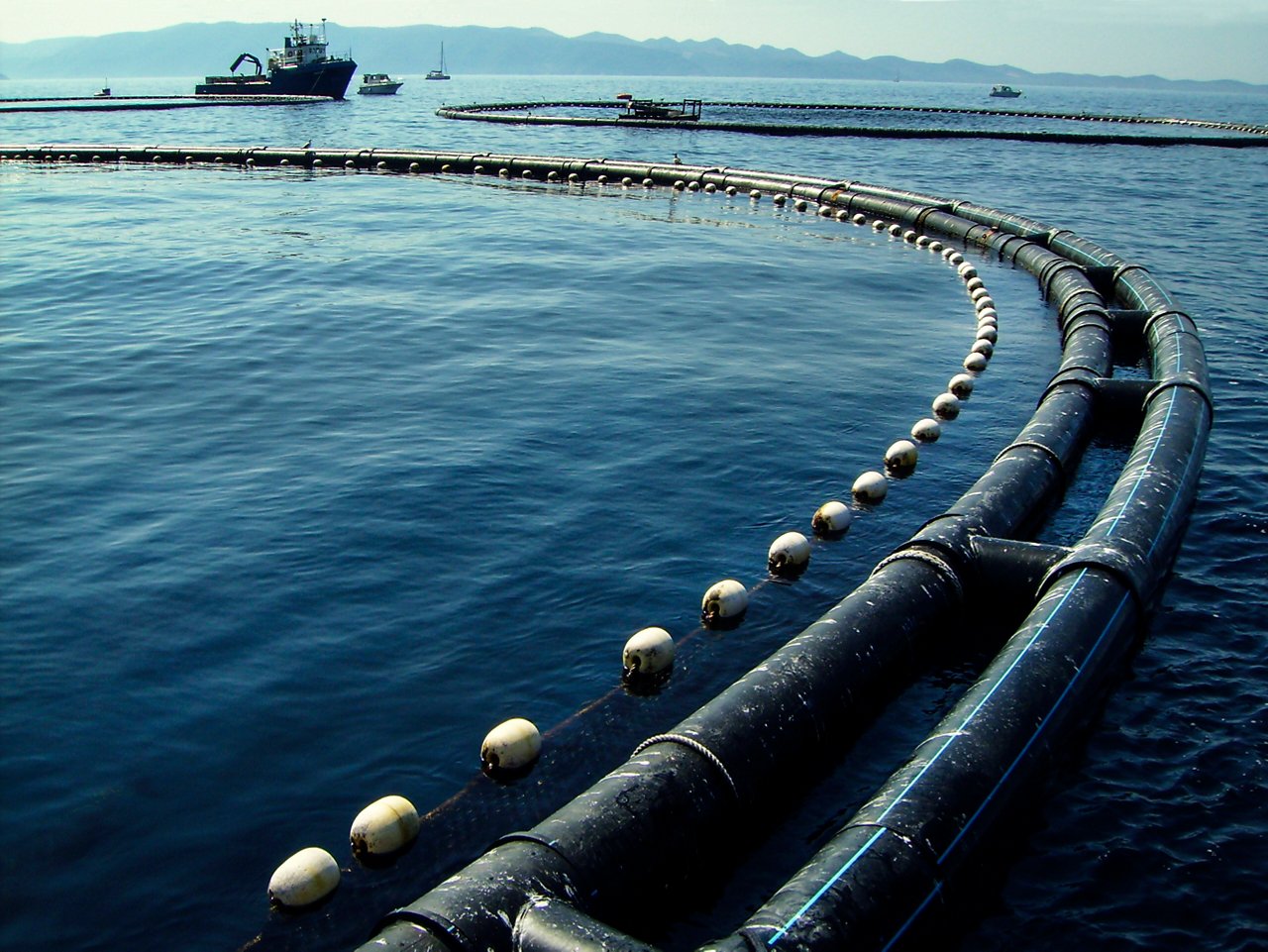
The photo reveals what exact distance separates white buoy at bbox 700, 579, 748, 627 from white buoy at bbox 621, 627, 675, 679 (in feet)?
4.48

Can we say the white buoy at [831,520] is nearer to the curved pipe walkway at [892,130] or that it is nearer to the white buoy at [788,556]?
the white buoy at [788,556]

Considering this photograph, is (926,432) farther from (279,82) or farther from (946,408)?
(279,82)

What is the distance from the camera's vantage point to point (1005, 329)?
30.7 m

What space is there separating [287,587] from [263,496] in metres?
3.47

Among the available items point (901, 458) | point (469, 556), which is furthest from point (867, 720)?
point (901, 458)

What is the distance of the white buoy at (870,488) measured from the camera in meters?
18.9

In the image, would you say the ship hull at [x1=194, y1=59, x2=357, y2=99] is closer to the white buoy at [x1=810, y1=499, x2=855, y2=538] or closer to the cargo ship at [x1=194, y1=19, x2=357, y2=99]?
the cargo ship at [x1=194, y1=19, x2=357, y2=99]

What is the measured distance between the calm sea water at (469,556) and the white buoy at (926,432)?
460 mm

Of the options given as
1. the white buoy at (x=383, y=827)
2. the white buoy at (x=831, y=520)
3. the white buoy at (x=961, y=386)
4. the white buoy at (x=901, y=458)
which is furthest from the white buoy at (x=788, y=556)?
the white buoy at (x=961, y=386)

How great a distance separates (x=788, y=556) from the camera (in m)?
16.1

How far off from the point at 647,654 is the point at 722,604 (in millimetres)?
1828

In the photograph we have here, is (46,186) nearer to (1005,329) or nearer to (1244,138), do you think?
(1005,329)

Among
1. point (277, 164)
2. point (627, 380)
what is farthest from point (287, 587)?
point (277, 164)

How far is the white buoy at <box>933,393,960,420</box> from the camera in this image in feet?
75.9
